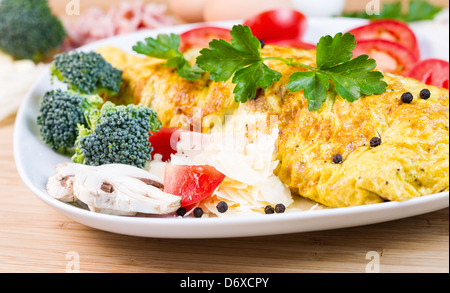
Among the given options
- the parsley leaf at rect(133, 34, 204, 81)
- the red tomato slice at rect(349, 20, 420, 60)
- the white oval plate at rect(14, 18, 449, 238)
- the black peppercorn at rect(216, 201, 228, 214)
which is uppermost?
the parsley leaf at rect(133, 34, 204, 81)

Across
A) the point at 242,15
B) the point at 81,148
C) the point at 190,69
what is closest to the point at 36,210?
the point at 81,148

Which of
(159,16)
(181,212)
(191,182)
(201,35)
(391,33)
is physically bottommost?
(159,16)

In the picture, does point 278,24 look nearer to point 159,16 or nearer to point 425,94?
point 159,16

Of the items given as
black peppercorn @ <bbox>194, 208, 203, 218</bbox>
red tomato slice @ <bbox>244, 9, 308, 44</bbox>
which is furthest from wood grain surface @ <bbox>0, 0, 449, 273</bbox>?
red tomato slice @ <bbox>244, 9, 308, 44</bbox>

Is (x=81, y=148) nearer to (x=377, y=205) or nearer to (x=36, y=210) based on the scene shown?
(x=36, y=210)

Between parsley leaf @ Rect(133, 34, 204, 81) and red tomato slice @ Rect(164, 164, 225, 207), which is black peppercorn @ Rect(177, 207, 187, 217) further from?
parsley leaf @ Rect(133, 34, 204, 81)

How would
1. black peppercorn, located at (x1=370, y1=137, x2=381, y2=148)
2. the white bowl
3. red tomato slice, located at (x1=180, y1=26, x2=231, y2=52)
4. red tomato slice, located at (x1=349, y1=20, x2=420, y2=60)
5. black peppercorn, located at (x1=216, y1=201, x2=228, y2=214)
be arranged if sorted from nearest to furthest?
black peppercorn, located at (x1=370, y1=137, x2=381, y2=148) < black peppercorn, located at (x1=216, y1=201, x2=228, y2=214) < red tomato slice, located at (x1=349, y1=20, x2=420, y2=60) < red tomato slice, located at (x1=180, y1=26, x2=231, y2=52) < the white bowl

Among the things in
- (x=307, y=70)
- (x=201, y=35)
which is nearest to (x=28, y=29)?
(x=201, y=35)
